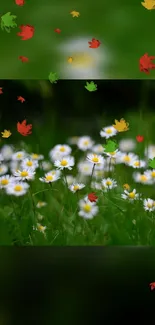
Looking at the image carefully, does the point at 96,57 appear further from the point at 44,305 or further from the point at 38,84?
the point at 44,305

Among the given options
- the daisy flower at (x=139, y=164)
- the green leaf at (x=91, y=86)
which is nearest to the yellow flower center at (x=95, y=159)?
the daisy flower at (x=139, y=164)

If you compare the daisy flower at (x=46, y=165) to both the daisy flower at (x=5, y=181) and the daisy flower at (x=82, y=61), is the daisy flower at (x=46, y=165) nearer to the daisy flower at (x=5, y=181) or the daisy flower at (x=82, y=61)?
the daisy flower at (x=5, y=181)

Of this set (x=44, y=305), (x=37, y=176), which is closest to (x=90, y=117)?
(x=37, y=176)

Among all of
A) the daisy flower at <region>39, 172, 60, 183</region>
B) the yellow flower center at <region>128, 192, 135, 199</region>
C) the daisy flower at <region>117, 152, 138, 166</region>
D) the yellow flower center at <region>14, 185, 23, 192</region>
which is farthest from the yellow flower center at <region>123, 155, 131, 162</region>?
the yellow flower center at <region>14, 185, 23, 192</region>

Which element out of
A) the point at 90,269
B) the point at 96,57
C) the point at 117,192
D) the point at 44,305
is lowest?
the point at 44,305

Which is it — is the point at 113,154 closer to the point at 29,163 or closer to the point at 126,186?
the point at 126,186

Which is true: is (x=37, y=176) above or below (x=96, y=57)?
below
